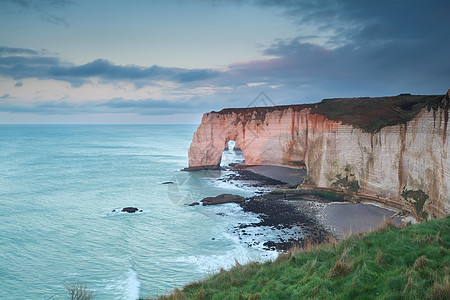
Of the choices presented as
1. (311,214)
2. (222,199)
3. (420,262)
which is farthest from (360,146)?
(420,262)

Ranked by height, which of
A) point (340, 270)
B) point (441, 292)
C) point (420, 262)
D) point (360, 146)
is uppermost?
point (360, 146)

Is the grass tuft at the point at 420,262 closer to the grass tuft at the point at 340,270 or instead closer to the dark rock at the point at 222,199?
the grass tuft at the point at 340,270

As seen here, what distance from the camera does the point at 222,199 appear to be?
1121 inches

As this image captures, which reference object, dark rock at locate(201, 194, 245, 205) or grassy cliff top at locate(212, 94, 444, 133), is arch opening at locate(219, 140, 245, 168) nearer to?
dark rock at locate(201, 194, 245, 205)

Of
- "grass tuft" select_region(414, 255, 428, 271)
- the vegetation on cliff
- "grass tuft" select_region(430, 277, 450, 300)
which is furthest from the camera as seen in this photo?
the vegetation on cliff

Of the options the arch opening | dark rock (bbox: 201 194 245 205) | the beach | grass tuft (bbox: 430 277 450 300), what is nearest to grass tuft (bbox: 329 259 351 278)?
grass tuft (bbox: 430 277 450 300)

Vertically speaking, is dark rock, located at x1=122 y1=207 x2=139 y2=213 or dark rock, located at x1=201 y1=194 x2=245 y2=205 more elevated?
dark rock, located at x1=201 y1=194 x2=245 y2=205

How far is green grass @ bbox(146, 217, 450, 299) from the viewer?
560cm

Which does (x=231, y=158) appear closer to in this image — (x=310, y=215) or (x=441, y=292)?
(x=310, y=215)

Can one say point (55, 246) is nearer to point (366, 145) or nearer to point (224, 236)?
point (224, 236)

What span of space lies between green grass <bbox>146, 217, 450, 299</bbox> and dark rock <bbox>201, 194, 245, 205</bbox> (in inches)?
729

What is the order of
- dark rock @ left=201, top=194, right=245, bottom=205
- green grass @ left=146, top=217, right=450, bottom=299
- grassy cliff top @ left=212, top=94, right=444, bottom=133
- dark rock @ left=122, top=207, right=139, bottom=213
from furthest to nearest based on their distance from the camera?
dark rock @ left=201, top=194, right=245, bottom=205, dark rock @ left=122, top=207, right=139, bottom=213, grassy cliff top @ left=212, top=94, right=444, bottom=133, green grass @ left=146, top=217, right=450, bottom=299

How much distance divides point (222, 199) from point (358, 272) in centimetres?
2238

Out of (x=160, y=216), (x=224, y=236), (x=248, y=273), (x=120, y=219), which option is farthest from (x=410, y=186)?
(x=120, y=219)
